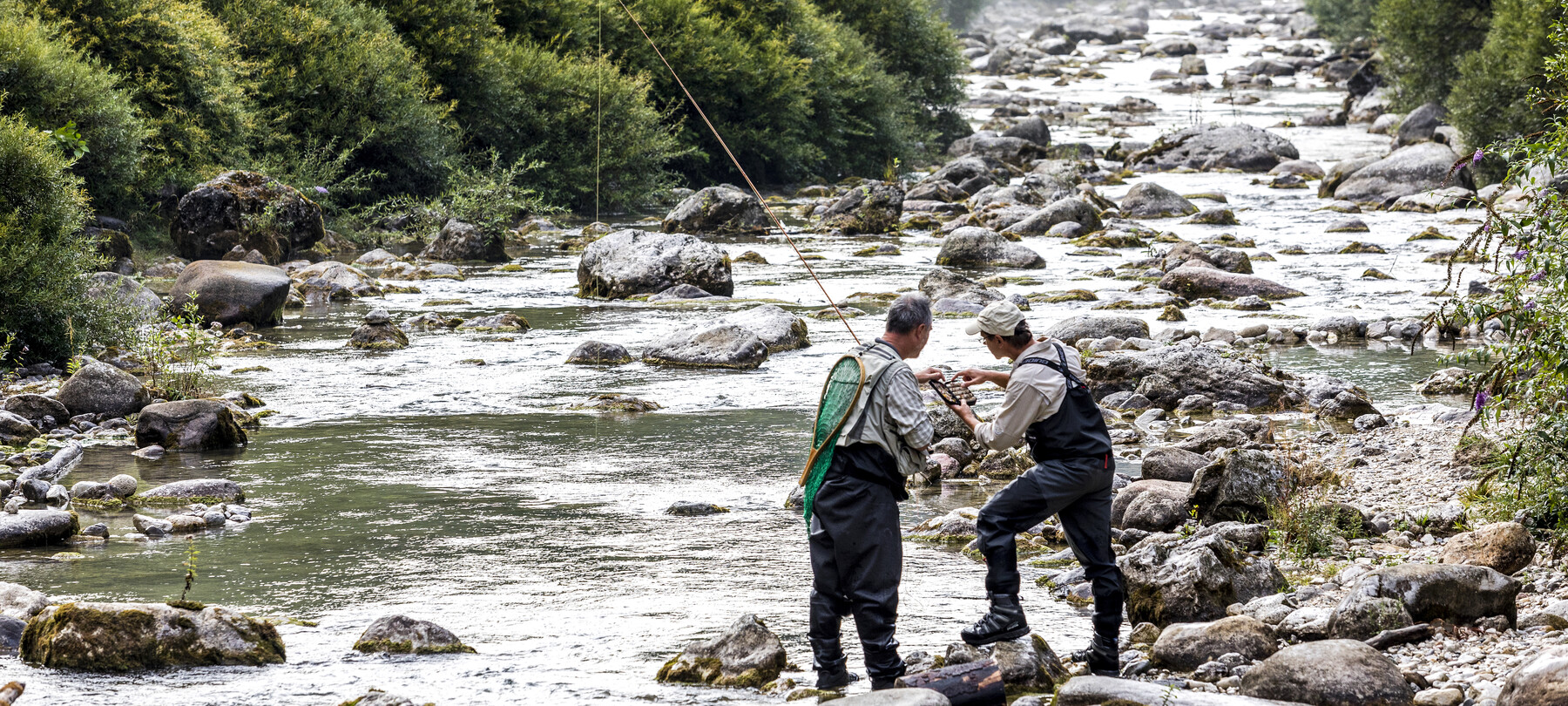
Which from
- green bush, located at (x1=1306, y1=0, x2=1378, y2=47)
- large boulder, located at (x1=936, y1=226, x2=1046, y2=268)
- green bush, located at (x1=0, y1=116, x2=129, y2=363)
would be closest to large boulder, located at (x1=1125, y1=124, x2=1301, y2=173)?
large boulder, located at (x1=936, y1=226, x2=1046, y2=268)

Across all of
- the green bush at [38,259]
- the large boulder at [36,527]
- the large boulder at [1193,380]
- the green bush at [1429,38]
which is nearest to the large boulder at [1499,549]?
the large boulder at [1193,380]

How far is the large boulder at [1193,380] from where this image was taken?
13266 mm

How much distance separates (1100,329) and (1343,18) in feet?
201

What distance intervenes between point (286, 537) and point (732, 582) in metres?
2.90

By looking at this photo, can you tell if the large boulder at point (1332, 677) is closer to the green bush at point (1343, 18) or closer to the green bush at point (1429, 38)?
the green bush at point (1429, 38)

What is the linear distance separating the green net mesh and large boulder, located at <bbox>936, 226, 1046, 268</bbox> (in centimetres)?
1891

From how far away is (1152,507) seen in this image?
872cm

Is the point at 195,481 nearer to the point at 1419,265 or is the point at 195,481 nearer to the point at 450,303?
the point at 450,303

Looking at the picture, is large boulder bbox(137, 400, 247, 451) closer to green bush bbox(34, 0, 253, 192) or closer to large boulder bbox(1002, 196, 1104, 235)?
green bush bbox(34, 0, 253, 192)

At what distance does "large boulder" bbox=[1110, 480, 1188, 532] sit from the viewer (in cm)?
862

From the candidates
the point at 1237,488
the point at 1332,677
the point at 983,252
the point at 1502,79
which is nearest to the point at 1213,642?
the point at 1332,677

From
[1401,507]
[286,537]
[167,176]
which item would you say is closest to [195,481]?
[286,537]

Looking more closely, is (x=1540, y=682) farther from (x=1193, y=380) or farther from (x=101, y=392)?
(x=101, y=392)

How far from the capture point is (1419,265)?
2277cm
